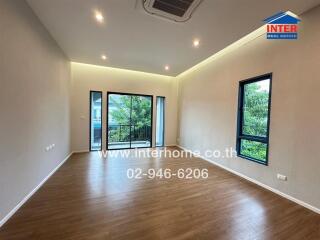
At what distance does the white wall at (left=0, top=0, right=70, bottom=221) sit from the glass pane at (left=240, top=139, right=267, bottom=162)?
4.08 meters

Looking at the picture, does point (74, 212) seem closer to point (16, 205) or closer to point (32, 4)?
point (16, 205)

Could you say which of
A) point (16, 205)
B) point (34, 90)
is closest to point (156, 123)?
point (34, 90)

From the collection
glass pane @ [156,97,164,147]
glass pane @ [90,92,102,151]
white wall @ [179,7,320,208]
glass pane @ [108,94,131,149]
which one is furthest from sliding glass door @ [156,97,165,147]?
white wall @ [179,7,320,208]

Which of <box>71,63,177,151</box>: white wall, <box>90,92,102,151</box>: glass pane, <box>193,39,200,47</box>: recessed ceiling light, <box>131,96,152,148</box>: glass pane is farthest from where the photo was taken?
<box>131,96,152,148</box>: glass pane

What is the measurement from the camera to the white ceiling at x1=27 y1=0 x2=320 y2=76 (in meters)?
2.24

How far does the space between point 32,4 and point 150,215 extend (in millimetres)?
3490

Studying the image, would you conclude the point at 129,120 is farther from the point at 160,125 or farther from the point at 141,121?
the point at 160,125

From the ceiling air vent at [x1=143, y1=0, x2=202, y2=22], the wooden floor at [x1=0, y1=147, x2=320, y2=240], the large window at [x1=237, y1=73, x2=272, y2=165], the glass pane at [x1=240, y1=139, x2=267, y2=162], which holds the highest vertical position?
the ceiling air vent at [x1=143, y1=0, x2=202, y2=22]

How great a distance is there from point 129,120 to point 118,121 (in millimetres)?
410

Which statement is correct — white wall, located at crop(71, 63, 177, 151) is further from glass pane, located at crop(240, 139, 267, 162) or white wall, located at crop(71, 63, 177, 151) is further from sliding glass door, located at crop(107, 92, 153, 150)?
glass pane, located at crop(240, 139, 267, 162)

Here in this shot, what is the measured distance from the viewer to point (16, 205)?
2.04 metres

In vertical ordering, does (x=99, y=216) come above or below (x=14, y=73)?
below

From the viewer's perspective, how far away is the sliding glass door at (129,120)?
5.66 metres

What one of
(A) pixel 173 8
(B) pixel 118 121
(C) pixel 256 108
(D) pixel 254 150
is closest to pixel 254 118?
(C) pixel 256 108
